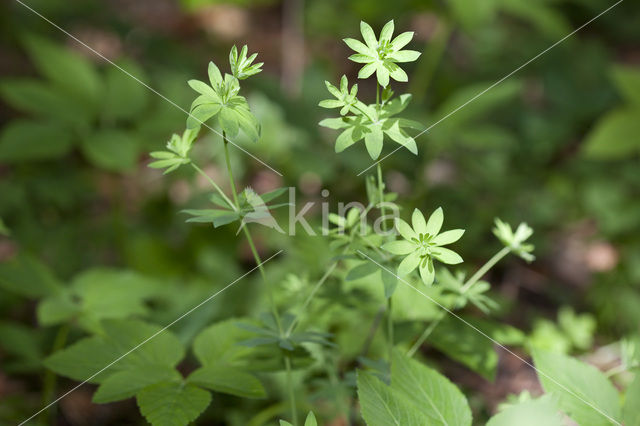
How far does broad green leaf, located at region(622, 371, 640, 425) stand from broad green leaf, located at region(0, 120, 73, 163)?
226cm

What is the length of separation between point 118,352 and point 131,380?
0.15 m

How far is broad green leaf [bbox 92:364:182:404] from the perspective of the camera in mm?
1282

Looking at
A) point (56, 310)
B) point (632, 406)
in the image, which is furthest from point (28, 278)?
point (632, 406)

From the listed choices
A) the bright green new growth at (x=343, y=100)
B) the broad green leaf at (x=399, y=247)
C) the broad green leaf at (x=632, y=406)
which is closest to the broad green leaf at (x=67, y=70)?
the bright green new growth at (x=343, y=100)

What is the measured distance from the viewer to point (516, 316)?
275 centimetres

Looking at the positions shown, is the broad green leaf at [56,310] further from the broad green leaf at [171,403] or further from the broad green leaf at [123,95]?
the broad green leaf at [123,95]

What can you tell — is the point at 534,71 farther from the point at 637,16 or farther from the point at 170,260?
the point at 170,260

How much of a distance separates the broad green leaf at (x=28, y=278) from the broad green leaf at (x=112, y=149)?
1.95ft

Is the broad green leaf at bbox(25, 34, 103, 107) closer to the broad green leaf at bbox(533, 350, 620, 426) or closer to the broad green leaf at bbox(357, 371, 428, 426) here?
the broad green leaf at bbox(357, 371, 428, 426)

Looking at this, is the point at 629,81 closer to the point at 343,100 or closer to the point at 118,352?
the point at 343,100

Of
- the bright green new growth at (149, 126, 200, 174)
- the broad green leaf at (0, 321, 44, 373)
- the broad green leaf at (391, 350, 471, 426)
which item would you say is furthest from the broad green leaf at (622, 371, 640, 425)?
the broad green leaf at (0, 321, 44, 373)

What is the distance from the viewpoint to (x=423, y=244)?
1.19 metres

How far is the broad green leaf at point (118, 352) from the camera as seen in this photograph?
4.61ft

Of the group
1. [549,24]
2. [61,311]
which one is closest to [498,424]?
[61,311]
